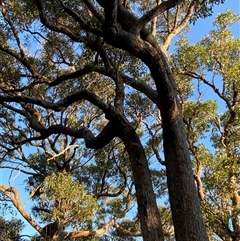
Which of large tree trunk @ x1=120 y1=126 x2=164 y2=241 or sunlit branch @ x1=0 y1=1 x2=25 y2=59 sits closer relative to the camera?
large tree trunk @ x1=120 y1=126 x2=164 y2=241

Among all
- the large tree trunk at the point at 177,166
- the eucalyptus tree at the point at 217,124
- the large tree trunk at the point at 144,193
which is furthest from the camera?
the eucalyptus tree at the point at 217,124

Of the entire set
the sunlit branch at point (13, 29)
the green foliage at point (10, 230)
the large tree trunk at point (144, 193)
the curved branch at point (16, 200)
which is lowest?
the large tree trunk at point (144, 193)

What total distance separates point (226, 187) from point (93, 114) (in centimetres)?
453

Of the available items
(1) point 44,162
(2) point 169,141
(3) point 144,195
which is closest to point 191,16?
(2) point 169,141

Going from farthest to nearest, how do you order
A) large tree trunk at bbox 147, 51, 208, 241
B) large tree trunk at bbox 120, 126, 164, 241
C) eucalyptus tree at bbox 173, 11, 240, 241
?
eucalyptus tree at bbox 173, 11, 240, 241
large tree trunk at bbox 120, 126, 164, 241
large tree trunk at bbox 147, 51, 208, 241

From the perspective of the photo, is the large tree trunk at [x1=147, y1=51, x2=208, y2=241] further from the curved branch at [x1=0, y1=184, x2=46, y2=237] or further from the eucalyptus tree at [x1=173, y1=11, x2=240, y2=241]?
the curved branch at [x1=0, y1=184, x2=46, y2=237]

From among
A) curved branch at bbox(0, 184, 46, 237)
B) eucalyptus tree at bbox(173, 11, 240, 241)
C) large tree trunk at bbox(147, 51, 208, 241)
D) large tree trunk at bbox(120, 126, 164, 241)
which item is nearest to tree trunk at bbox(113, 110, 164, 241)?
large tree trunk at bbox(120, 126, 164, 241)

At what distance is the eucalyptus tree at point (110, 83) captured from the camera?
3375mm

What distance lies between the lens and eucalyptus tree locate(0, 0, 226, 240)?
3375 millimetres

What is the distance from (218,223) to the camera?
6887 mm

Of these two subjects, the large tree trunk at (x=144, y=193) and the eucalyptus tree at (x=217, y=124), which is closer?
the large tree trunk at (x=144, y=193)

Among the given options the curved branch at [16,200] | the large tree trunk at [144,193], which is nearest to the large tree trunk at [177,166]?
the large tree trunk at [144,193]

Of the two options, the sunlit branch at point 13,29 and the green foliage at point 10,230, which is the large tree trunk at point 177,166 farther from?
the green foliage at point 10,230

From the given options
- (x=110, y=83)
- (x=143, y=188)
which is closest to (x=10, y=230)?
(x=110, y=83)
